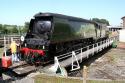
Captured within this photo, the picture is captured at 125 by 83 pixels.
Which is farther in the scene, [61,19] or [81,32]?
[81,32]

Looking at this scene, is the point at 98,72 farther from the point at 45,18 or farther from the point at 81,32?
the point at 81,32

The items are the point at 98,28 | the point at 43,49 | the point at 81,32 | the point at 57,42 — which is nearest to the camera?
the point at 43,49

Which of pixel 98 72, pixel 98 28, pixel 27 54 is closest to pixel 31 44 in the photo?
pixel 27 54

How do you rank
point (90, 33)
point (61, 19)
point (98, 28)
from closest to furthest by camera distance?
point (61, 19) → point (90, 33) → point (98, 28)

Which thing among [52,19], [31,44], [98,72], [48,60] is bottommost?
[98,72]

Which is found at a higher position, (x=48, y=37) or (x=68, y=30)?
(x=68, y=30)

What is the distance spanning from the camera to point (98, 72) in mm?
16500

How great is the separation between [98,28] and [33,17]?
17187 mm

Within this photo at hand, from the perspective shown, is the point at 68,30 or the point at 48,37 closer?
the point at 48,37

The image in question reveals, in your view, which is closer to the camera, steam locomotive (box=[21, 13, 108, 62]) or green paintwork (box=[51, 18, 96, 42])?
steam locomotive (box=[21, 13, 108, 62])

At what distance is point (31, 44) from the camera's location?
16047mm

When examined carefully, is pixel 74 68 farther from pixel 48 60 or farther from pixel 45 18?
pixel 45 18

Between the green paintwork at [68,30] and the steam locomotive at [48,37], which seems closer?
the steam locomotive at [48,37]

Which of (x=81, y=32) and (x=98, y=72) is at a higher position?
(x=81, y=32)
